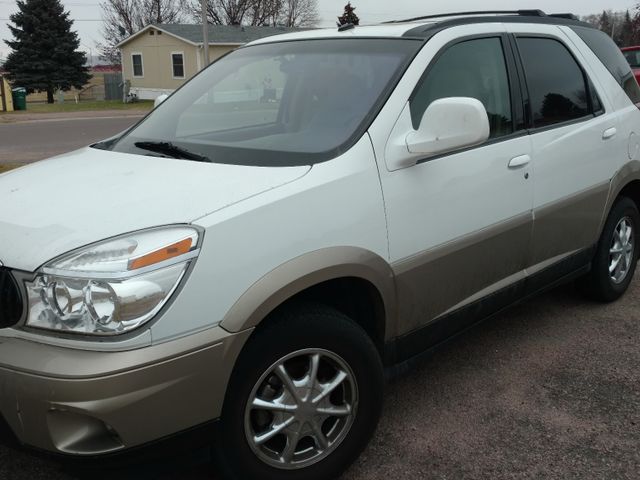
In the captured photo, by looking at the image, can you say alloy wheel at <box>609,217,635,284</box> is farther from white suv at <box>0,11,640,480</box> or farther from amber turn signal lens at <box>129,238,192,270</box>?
amber turn signal lens at <box>129,238,192,270</box>

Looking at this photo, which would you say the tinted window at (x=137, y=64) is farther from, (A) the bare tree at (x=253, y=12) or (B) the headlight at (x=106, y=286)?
(B) the headlight at (x=106, y=286)

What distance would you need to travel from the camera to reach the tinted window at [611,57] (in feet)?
13.5

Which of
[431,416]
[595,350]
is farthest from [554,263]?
[431,416]

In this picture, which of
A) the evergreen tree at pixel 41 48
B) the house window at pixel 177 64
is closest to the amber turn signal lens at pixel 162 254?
the house window at pixel 177 64

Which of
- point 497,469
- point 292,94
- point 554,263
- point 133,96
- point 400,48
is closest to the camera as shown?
point 497,469

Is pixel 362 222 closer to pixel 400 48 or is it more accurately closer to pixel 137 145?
pixel 400 48

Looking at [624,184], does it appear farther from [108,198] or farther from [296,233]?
[108,198]

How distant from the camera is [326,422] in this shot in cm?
255

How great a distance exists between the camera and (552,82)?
3650mm

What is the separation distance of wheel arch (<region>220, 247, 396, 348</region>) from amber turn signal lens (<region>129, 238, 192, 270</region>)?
25cm

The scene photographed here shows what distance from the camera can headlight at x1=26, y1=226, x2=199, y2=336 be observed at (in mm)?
1934

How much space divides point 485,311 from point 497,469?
842mm

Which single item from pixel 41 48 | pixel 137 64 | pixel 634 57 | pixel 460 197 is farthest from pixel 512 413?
pixel 41 48

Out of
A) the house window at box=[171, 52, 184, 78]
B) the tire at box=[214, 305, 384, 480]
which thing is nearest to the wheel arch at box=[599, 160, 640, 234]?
the tire at box=[214, 305, 384, 480]
